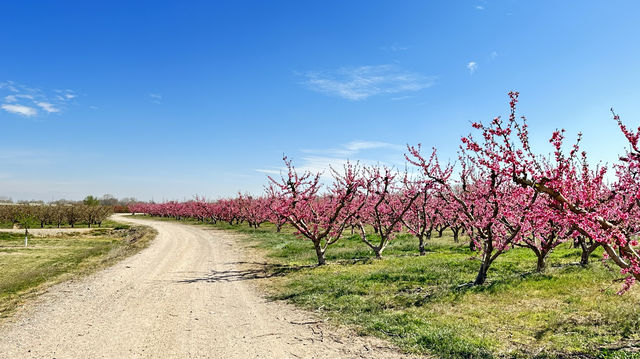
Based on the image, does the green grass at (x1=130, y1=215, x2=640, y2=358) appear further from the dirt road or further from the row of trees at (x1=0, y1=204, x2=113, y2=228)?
the row of trees at (x1=0, y1=204, x2=113, y2=228)

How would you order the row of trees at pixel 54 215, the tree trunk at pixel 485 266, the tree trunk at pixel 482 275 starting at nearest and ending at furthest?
the tree trunk at pixel 485 266 < the tree trunk at pixel 482 275 < the row of trees at pixel 54 215

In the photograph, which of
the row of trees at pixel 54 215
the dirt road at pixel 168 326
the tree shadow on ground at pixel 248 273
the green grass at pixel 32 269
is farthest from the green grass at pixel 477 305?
the row of trees at pixel 54 215

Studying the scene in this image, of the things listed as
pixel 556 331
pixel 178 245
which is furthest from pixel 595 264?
pixel 178 245

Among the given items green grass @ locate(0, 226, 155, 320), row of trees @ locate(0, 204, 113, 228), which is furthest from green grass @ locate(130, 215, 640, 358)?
row of trees @ locate(0, 204, 113, 228)

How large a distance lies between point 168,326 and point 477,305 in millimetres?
9154

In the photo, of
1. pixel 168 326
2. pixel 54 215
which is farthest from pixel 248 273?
pixel 54 215

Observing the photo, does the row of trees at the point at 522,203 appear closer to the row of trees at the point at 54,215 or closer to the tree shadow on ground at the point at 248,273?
the tree shadow on ground at the point at 248,273

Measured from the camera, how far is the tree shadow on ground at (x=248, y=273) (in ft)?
57.3

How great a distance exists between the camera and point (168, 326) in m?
10.4

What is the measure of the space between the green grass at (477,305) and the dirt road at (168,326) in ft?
3.78

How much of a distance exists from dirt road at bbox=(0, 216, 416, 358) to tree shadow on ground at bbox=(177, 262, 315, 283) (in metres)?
0.28

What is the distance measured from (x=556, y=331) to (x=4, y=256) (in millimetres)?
34238

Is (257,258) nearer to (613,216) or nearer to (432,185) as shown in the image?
(432,185)

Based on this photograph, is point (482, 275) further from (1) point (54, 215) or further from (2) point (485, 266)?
(1) point (54, 215)
